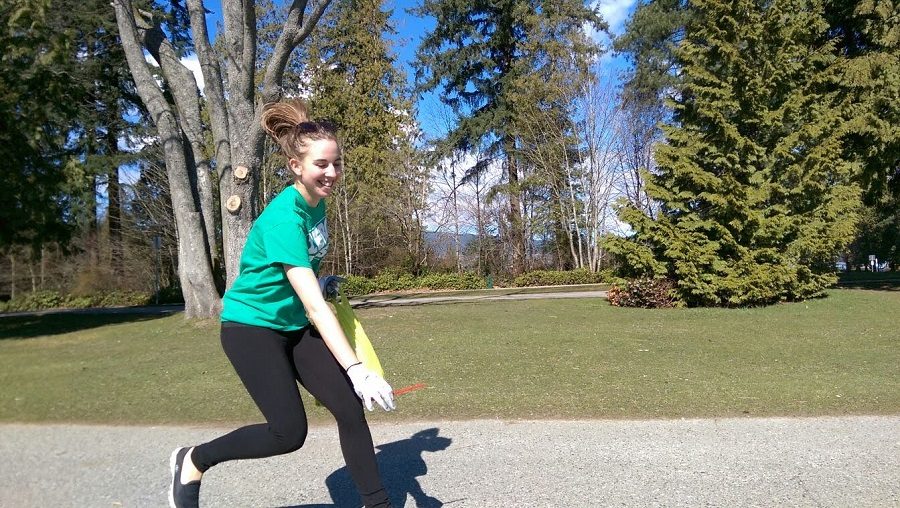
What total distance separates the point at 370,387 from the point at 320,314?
355 mm

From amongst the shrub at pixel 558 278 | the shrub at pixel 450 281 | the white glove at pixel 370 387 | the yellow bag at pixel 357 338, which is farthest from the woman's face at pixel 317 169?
the shrub at pixel 558 278

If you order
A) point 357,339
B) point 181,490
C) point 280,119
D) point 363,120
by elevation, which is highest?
point 363,120

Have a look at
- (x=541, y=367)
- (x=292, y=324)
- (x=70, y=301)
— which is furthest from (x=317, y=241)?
(x=70, y=301)

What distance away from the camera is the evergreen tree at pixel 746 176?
16.2m

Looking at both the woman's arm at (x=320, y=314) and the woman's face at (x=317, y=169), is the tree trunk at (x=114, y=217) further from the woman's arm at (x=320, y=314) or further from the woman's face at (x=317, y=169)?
the woman's arm at (x=320, y=314)

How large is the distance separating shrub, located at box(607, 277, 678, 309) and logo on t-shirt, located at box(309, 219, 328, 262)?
50.8ft

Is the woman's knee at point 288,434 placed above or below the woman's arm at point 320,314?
below

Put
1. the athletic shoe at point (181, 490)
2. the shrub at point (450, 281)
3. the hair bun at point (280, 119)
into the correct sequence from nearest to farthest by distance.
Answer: the hair bun at point (280, 119)
the athletic shoe at point (181, 490)
the shrub at point (450, 281)

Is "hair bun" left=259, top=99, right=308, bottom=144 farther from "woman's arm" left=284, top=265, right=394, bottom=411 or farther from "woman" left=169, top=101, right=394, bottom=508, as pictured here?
"woman's arm" left=284, top=265, right=394, bottom=411

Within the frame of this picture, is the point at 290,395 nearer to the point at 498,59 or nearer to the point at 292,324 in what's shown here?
the point at 292,324

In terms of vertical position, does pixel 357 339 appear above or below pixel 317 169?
below

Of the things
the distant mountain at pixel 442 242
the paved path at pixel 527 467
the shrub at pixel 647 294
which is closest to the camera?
the paved path at pixel 527 467

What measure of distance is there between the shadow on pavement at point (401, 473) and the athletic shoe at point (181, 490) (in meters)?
0.69

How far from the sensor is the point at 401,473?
398 cm
